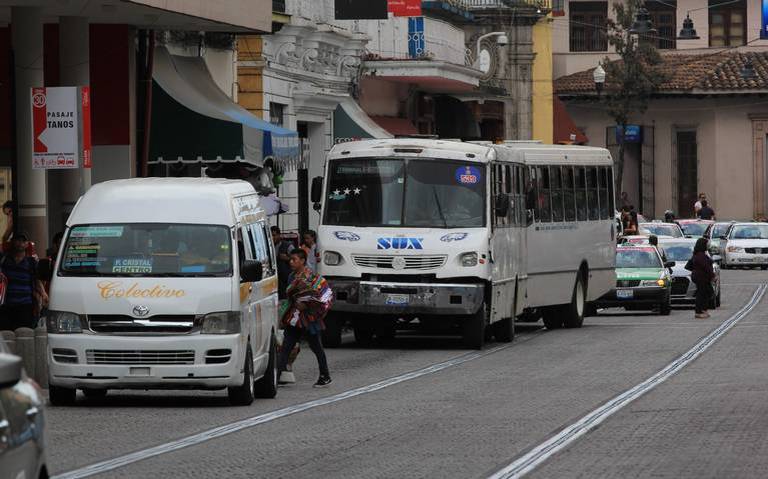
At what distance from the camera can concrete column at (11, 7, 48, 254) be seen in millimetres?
26797

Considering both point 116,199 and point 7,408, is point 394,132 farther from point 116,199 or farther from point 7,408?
point 7,408

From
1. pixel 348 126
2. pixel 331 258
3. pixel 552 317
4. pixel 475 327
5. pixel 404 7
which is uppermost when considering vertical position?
pixel 404 7

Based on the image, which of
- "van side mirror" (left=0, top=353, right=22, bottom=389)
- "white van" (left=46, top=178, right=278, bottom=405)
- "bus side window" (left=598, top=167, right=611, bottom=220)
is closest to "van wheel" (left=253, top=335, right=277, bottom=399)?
"white van" (left=46, top=178, right=278, bottom=405)

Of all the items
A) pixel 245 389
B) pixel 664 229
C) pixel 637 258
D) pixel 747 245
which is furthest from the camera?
pixel 747 245

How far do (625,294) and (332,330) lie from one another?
1271cm

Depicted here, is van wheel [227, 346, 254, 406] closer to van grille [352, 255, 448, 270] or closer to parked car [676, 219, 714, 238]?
van grille [352, 255, 448, 270]

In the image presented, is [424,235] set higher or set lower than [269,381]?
higher

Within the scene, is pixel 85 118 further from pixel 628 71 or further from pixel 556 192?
pixel 628 71

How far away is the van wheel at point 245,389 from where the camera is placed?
18312 mm

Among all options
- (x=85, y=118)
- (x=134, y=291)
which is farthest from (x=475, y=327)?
(x=134, y=291)

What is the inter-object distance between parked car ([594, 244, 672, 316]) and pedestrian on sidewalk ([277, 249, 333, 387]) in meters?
17.9

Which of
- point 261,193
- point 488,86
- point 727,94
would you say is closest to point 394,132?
point 488,86

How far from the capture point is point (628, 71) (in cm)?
7144

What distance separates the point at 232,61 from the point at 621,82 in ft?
120
